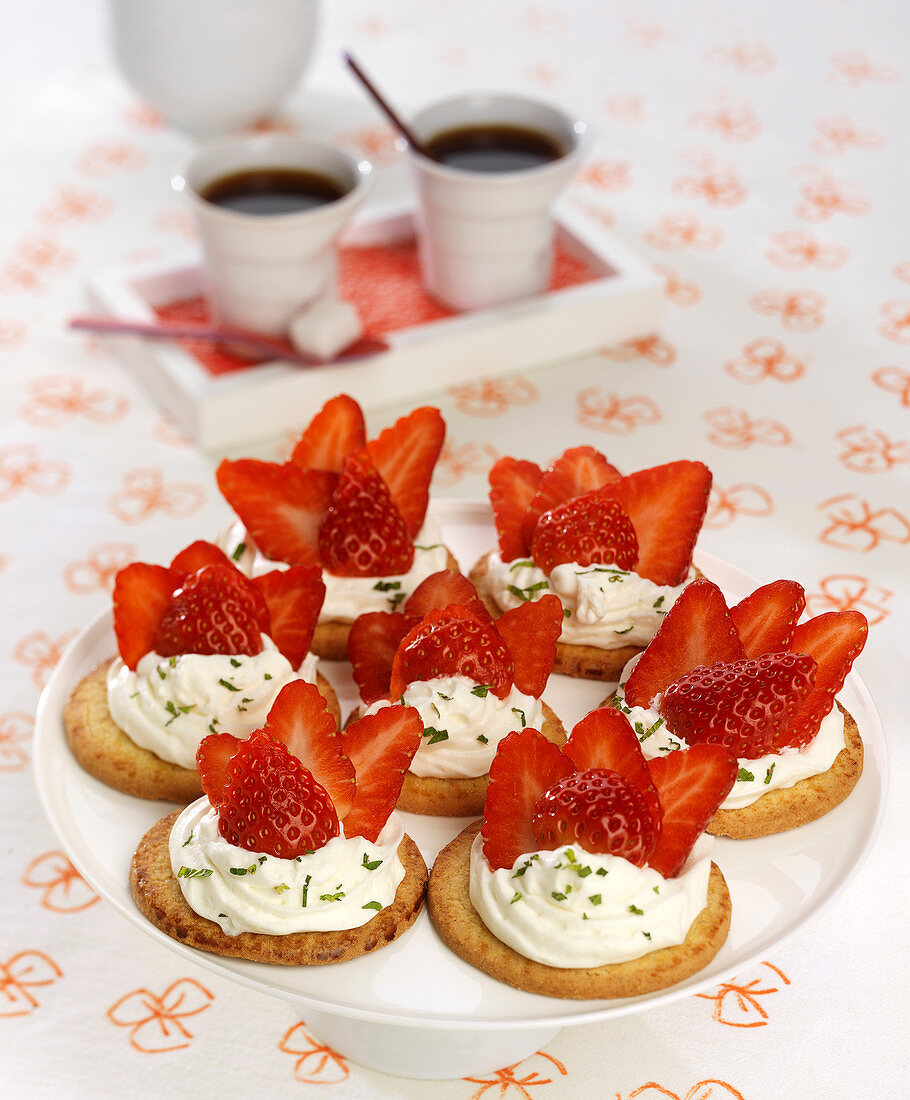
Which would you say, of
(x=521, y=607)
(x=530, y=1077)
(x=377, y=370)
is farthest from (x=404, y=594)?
(x=377, y=370)

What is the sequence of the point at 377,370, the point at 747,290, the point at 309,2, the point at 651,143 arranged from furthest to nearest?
the point at 651,143
the point at 309,2
the point at 747,290
the point at 377,370

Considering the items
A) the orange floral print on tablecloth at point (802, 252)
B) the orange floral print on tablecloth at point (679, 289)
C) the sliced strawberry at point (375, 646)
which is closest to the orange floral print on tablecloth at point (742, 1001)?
the sliced strawberry at point (375, 646)

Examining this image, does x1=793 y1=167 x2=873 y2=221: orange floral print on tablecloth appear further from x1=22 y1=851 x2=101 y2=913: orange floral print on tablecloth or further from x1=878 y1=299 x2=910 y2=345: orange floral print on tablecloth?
x1=22 y1=851 x2=101 y2=913: orange floral print on tablecloth

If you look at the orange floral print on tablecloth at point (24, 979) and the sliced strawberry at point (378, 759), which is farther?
the orange floral print on tablecloth at point (24, 979)

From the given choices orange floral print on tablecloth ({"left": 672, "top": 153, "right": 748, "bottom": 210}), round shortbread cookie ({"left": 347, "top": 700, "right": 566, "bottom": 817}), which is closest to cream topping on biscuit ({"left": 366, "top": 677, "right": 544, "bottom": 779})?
round shortbread cookie ({"left": 347, "top": 700, "right": 566, "bottom": 817})

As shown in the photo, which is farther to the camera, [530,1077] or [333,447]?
[333,447]

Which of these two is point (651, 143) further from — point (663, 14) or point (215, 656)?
point (215, 656)

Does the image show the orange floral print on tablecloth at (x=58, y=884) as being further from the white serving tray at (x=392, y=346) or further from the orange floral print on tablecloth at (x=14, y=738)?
the white serving tray at (x=392, y=346)

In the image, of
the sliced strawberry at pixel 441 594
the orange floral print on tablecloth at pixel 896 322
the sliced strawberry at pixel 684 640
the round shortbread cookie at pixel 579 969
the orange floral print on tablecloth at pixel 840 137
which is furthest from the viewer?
the orange floral print on tablecloth at pixel 840 137
